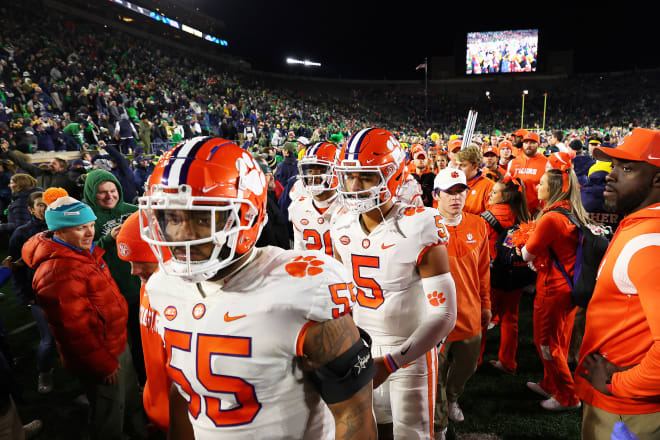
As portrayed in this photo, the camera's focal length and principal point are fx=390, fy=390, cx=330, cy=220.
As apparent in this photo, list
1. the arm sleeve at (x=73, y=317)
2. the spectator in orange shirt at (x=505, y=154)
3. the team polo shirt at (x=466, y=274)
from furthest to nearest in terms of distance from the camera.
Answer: the spectator in orange shirt at (x=505, y=154) < the team polo shirt at (x=466, y=274) < the arm sleeve at (x=73, y=317)

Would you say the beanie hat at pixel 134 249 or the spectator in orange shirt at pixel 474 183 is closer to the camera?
the beanie hat at pixel 134 249

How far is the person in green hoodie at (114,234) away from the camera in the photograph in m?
3.74

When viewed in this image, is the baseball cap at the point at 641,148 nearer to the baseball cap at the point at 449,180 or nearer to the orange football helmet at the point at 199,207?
the baseball cap at the point at 449,180

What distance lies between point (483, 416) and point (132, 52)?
95.6ft

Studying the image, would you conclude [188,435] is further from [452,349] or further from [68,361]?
[452,349]

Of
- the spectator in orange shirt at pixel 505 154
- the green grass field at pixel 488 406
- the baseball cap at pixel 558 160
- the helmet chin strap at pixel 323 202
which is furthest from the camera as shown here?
the spectator in orange shirt at pixel 505 154

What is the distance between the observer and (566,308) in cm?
360

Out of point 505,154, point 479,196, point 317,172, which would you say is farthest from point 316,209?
point 505,154

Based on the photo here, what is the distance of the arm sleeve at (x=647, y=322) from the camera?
166 cm

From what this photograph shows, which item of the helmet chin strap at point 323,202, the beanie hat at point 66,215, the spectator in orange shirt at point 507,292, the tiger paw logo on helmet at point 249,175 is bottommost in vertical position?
the spectator in orange shirt at point 507,292

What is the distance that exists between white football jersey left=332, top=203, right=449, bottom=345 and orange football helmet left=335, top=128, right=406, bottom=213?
17 cm

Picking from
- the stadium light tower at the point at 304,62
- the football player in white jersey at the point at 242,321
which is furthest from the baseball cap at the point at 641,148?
the stadium light tower at the point at 304,62

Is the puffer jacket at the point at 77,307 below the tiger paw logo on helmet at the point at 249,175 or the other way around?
below

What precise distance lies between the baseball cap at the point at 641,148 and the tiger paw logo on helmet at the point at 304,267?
1.73 metres
